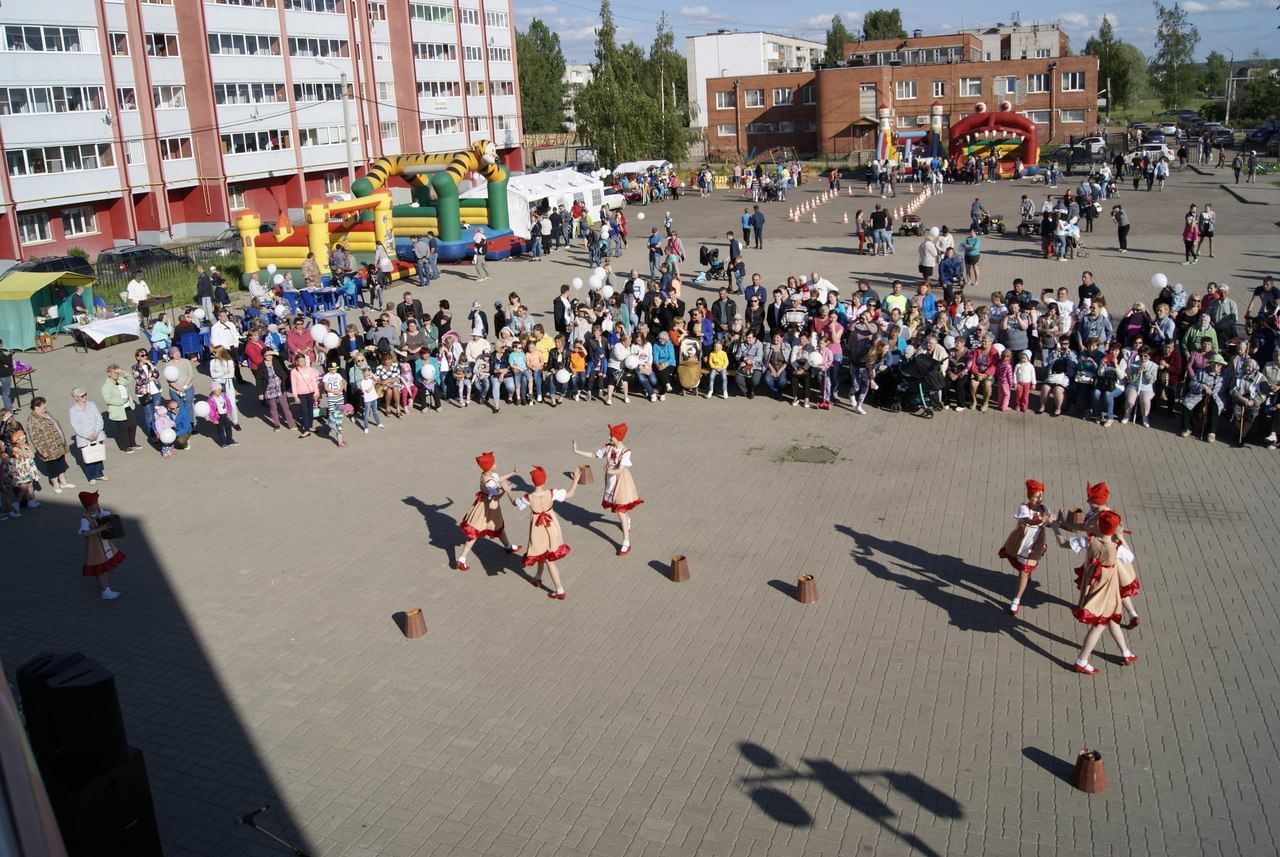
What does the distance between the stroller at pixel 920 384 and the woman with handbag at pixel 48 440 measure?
39.8ft

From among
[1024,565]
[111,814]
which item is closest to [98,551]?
[111,814]

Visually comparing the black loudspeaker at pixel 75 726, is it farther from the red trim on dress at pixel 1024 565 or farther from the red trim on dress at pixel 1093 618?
the red trim on dress at pixel 1024 565

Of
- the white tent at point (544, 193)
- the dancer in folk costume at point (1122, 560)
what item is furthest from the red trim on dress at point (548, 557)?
the white tent at point (544, 193)

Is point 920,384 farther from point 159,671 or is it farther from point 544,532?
point 159,671

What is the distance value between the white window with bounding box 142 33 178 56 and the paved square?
35.4 m

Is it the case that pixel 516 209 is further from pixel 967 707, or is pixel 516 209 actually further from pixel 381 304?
pixel 967 707

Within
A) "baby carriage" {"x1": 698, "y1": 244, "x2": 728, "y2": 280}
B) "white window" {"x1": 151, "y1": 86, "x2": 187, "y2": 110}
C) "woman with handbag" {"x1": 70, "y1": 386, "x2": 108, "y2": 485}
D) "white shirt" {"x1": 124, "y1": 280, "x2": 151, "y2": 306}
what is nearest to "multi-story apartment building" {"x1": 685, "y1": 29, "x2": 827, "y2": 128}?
"white window" {"x1": 151, "y1": 86, "x2": 187, "y2": 110}

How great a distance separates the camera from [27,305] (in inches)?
931

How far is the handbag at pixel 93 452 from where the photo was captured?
1512 centimetres

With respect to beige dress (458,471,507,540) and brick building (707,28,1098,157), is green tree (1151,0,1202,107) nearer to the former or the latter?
brick building (707,28,1098,157)

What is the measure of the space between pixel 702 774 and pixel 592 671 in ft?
6.00

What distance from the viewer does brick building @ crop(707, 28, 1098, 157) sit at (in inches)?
2813

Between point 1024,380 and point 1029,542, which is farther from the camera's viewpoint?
point 1024,380

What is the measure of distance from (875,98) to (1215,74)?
81483 mm
